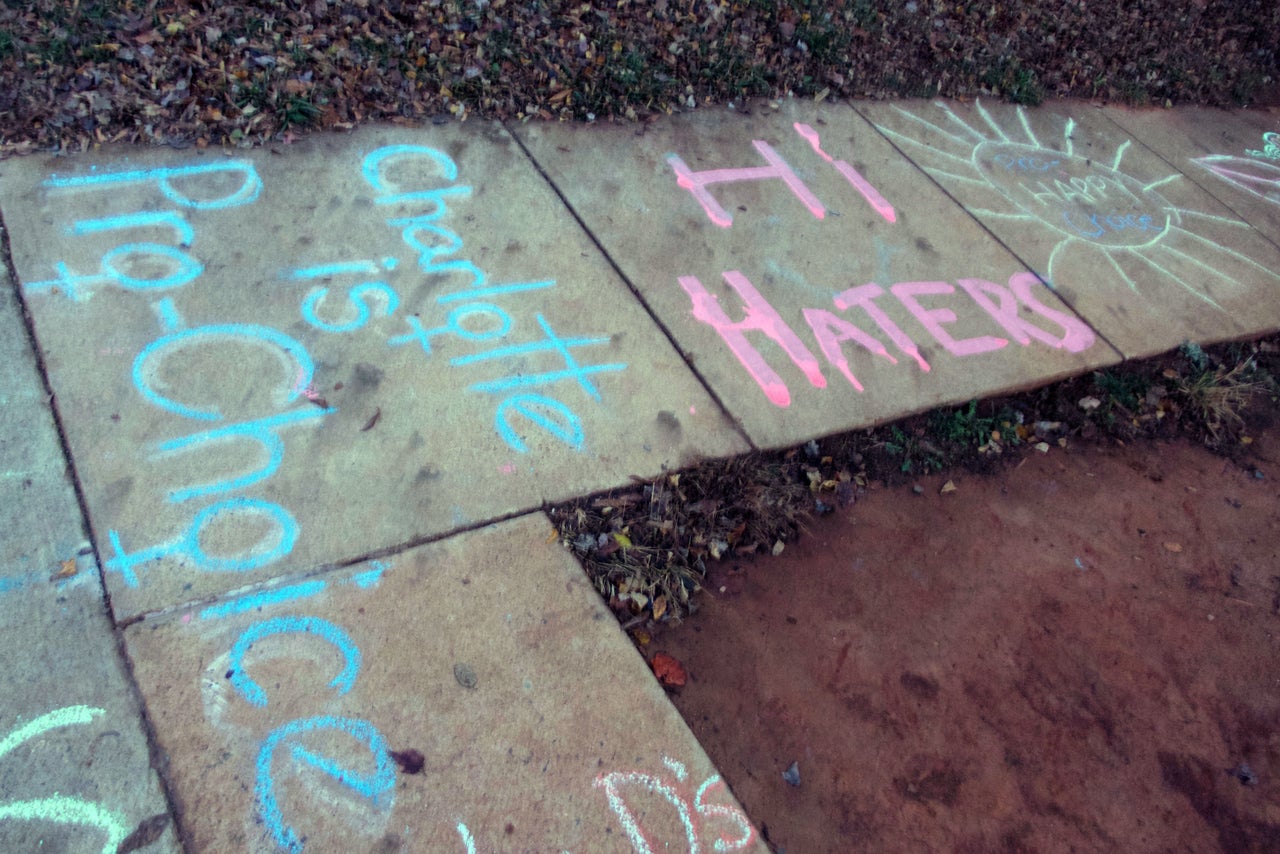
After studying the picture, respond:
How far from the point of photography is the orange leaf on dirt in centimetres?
230

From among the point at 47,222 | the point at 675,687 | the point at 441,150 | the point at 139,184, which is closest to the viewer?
the point at 675,687

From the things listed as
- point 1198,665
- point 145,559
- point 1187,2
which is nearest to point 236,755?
point 145,559

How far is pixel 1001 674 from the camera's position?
2.49 metres

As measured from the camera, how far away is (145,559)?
7.06ft

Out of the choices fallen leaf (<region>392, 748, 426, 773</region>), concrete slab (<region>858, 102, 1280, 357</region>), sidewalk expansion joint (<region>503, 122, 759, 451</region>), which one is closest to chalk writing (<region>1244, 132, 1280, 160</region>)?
concrete slab (<region>858, 102, 1280, 357</region>)

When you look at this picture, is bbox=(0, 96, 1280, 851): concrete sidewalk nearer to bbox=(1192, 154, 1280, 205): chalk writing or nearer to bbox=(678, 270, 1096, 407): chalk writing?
bbox=(678, 270, 1096, 407): chalk writing

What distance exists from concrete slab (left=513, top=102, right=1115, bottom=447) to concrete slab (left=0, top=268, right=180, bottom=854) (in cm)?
196

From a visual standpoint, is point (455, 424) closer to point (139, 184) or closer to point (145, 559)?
point (145, 559)

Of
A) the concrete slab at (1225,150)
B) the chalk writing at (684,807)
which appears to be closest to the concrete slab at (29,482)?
the chalk writing at (684,807)

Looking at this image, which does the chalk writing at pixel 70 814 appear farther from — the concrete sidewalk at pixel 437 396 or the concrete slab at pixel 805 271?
the concrete slab at pixel 805 271

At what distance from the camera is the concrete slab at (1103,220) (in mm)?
3838

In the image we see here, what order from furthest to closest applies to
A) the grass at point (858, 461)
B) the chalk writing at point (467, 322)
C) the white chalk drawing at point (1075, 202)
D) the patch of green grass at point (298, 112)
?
1. the white chalk drawing at point (1075, 202)
2. the patch of green grass at point (298, 112)
3. the chalk writing at point (467, 322)
4. the grass at point (858, 461)

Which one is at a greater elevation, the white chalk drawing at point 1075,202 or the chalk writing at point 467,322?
the white chalk drawing at point 1075,202

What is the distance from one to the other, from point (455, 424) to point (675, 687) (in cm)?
106
